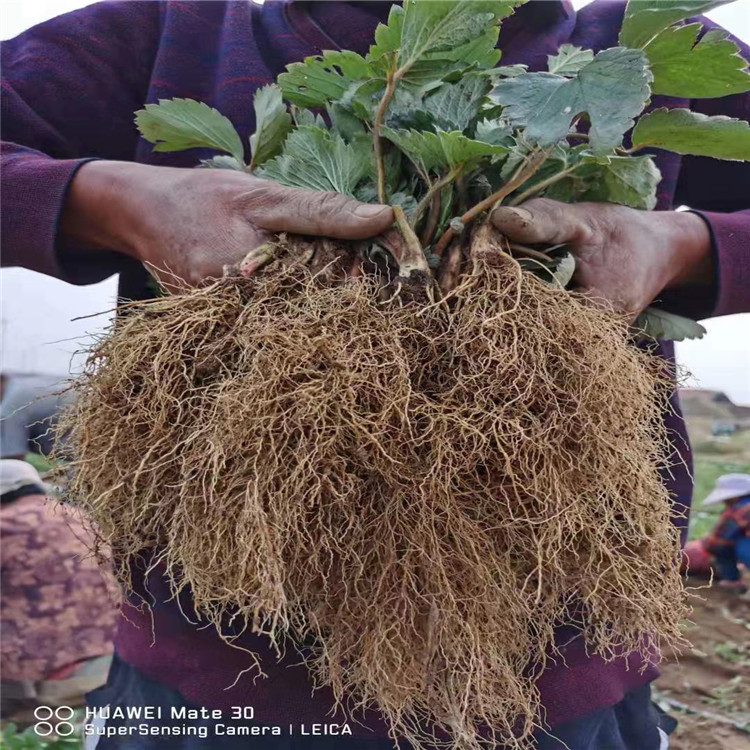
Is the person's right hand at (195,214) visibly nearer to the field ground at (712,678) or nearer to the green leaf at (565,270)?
the green leaf at (565,270)

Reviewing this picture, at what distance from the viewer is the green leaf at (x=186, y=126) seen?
0.69 m

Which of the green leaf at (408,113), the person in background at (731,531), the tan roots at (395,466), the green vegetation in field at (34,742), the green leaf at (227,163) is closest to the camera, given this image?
the tan roots at (395,466)

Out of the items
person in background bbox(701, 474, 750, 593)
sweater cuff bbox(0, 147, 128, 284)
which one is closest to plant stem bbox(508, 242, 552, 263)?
sweater cuff bbox(0, 147, 128, 284)

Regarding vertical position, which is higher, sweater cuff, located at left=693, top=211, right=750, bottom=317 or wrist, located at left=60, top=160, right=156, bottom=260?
wrist, located at left=60, top=160, right=156, bottom=260

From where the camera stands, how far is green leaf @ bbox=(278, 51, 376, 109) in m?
0.62

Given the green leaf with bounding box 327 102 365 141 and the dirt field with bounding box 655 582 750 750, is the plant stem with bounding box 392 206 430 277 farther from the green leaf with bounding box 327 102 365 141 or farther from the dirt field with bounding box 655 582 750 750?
the dirt field with bounding box 655 582 750 750

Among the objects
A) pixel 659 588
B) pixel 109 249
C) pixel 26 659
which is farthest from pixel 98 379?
pixel 26 659

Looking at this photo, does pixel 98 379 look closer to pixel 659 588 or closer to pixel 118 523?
pixel 118 523

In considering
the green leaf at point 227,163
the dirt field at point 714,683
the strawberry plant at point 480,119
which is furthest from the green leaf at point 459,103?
the dirt field at point 714,683

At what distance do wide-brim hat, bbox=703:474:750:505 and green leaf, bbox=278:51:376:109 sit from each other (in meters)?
1.78

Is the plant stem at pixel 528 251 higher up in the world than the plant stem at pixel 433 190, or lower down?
lower down

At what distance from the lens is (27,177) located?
27.4 inches

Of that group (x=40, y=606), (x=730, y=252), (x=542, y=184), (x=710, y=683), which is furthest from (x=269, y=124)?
(x=710, y=683)

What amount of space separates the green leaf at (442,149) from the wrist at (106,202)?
0.28 meters
